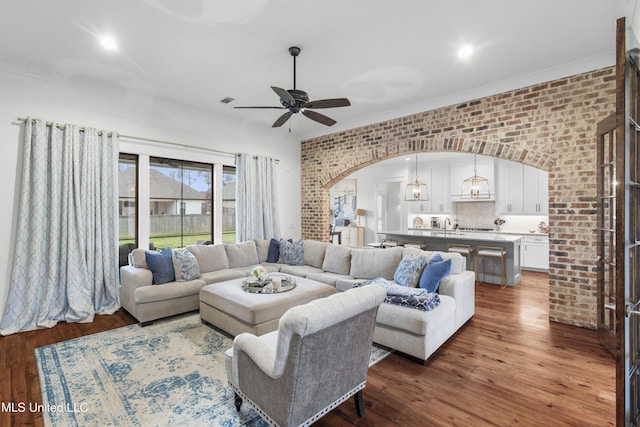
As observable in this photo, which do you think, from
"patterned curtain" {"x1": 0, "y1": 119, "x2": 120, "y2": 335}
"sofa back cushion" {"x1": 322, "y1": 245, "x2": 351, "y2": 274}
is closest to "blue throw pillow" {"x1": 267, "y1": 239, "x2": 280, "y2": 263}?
"sofa back cushion" {"x1": 322, "y1": 245, "x2": 351, "y2": 274}

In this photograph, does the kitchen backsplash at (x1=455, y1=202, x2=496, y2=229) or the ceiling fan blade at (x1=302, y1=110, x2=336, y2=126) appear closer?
the ceiling fan blade at (x1=302, y1=110, x2=336, y2=126)

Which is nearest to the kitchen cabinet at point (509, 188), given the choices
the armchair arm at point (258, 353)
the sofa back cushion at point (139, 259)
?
the armchair arm at point (258, 353)

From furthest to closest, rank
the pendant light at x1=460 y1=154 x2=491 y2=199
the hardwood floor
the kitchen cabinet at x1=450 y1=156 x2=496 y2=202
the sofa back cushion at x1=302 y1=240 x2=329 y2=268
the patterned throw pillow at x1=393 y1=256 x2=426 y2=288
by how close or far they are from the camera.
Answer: the kitchen cabinet at x1=450 y1=156 x2=496 y2=202 < the pendant light at x1=460 y1=154 x2=491 y2=199 < the sofa back cushion at x1=302 y1=240 x2=329 y2=268 < the patterned throw pillow at x1=393 y1=256 x2=426 y2=288 < the hardwood floor

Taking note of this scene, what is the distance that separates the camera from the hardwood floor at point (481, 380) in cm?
210

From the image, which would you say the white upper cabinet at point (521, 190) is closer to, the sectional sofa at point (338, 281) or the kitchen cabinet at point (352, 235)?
the kitchen cabinet at point (352, 235)

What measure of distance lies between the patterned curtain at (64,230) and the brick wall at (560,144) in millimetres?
4928

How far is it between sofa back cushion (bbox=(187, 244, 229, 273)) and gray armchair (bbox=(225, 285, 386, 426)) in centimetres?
287

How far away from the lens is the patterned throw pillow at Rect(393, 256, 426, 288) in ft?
11.4

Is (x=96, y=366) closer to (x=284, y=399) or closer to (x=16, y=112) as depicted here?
(x=284, y=399)

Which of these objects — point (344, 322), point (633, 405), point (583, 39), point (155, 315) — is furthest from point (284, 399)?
point (583, 39)

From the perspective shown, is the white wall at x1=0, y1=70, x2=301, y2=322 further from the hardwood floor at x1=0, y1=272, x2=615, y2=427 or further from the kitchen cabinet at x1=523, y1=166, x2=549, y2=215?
the kitchen cabinet at x1=523, y1=166, x2=549, y2=215

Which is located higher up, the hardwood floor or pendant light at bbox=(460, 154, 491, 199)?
pendant light at bbox=(460, 154, 491, 199)

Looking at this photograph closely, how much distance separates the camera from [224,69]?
12.3ft

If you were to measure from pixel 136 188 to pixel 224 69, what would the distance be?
2.35m
